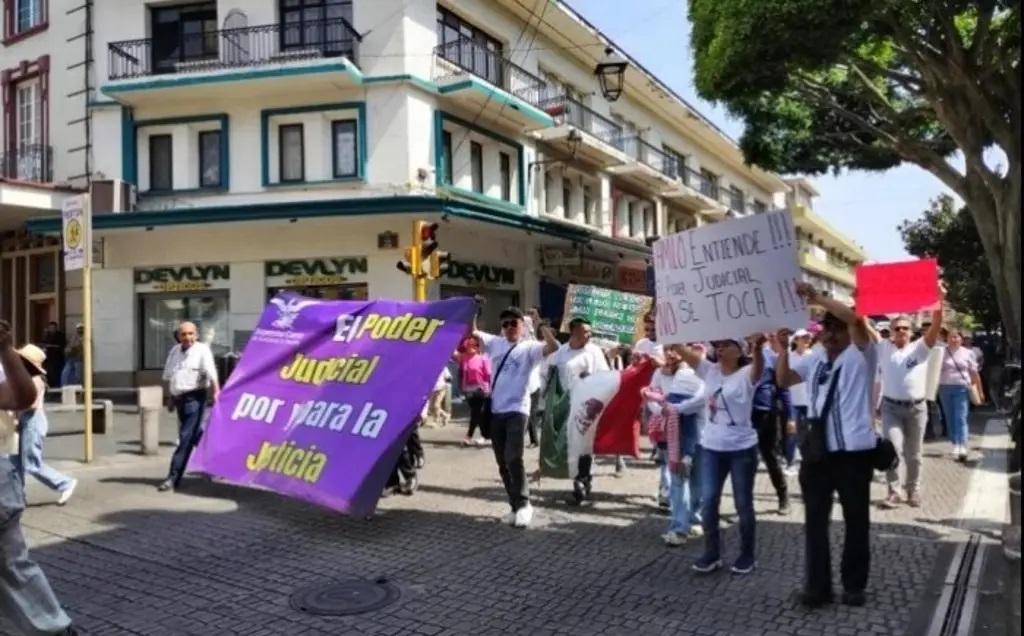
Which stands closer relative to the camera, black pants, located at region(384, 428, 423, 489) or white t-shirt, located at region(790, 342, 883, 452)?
white t-shirt, located at region(790, 342, 883, 452)

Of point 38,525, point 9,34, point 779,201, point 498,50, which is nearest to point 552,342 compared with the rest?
point 38,525

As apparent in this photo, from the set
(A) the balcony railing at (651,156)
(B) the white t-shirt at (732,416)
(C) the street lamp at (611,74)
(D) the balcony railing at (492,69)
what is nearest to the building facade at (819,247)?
(A) the balcony railing at (651,156)

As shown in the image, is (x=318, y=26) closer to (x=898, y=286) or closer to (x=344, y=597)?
(x=898, y=286)

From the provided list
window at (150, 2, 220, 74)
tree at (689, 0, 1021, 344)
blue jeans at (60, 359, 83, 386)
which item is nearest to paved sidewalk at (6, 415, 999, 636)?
tree at (689, 0, 1021, 344)

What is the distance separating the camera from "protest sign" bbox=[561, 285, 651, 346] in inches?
545

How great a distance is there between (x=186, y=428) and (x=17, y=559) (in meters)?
4.42

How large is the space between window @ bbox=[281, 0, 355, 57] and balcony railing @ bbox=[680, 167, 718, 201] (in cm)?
1788

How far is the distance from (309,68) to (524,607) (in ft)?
50.0

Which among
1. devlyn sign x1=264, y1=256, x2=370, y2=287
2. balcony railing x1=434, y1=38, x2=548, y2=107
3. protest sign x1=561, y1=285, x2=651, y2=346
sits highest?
balcony railing x1=434, y1=38, x2=548, y2=107

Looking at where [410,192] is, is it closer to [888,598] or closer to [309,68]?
[309,68]

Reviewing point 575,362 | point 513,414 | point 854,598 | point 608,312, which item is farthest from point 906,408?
point 608,312

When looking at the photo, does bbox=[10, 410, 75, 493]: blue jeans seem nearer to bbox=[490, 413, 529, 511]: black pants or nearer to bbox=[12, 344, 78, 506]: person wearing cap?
bbox=[12, 344, 78, 506]: person wearing cap

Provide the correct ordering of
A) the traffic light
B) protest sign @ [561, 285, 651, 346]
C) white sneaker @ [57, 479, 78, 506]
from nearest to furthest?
white sneaker @ [57, 479, 78, 506]
the traffic light
protest sign @ [561, 285, 651, 346]

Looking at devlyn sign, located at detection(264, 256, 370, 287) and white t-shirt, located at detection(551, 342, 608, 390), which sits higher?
devlyn sign, located at detection(264, 256, 370, 287)
